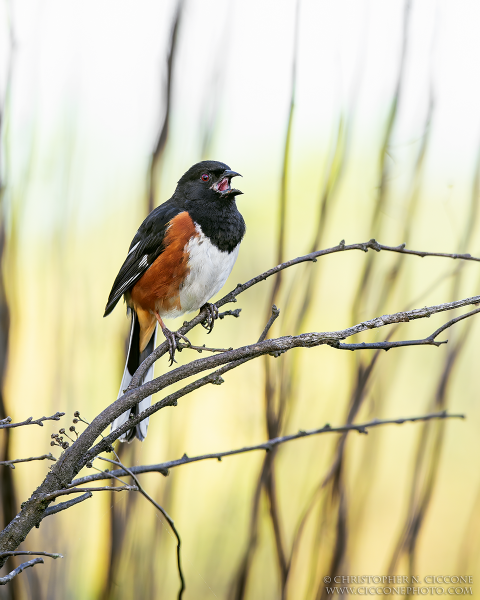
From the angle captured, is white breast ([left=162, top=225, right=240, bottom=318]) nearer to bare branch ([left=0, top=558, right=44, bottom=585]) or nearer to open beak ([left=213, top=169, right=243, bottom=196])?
open beak ([left=213, top=169, right=243, bottom=196])

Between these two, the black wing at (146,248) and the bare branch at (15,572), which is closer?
the bare branch at (15,572)

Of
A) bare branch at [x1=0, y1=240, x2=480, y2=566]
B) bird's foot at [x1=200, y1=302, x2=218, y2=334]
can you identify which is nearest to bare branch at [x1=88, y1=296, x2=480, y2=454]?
bare branch at [x1=0, y1=240, x2=480, y2=566]

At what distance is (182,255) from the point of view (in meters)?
0.94

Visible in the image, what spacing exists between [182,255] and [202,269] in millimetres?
47

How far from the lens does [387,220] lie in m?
1.05

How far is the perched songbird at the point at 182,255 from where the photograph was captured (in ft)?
3.09

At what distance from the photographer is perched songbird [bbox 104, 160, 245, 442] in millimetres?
942

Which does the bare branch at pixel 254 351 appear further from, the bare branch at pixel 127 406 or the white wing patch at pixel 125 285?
the white wing patch at pixel 125 285

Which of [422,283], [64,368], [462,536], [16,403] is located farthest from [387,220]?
[16,403]

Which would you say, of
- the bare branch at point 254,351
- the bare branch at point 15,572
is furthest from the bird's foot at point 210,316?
the bare branch at point 15,572

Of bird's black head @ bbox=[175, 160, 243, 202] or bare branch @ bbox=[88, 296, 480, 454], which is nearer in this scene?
bare branch @ bbox=[88, 296, 480, 454]

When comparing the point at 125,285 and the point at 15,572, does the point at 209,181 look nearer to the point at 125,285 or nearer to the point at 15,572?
the point at 125,285

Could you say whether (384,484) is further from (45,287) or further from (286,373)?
(45,287)

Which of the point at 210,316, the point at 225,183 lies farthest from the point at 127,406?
the point at 225,183
